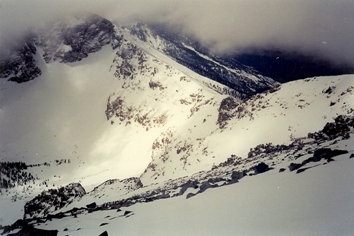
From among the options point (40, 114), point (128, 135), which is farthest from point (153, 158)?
point (40, 114)

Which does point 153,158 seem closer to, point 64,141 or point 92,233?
point 64,141

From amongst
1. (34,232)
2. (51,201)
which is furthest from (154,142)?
(34,232)

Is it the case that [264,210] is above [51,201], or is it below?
below

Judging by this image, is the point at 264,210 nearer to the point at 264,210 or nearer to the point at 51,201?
the point at 264,210

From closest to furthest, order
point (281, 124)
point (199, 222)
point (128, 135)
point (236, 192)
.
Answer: point (199, 222) < point (236, 192) < point (281, 124) < point (128, 135)

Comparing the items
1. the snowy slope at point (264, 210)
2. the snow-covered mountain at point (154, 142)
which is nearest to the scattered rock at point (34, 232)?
the snow-covered mountain at point (154, 142)

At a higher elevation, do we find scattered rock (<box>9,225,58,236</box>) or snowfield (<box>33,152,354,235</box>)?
scattered rock (<box>9,225,58,236</box>)

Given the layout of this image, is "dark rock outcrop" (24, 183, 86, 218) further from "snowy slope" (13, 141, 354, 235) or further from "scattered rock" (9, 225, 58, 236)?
"snowy slope" (13, 141, 354, 235)

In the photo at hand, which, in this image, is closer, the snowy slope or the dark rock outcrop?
the snowy slope

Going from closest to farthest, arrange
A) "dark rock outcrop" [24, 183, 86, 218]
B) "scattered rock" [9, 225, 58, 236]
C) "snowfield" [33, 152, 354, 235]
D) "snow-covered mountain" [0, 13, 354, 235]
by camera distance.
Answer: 1. "snowfield" [33, 152, 354, 235]
2. "scattered rock" [9, 225, 58, 236]
3. "snow-covered mountain" [0, 13, 354, 235]
4. "dark rock outcrop" [24, 183, 86, 218]

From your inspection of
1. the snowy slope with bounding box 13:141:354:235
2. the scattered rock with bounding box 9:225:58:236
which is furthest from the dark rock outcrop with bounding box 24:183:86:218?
the snowy slope with bounding box 13:141:354:235

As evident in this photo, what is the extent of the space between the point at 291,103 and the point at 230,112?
Answer: 22513 millimetres

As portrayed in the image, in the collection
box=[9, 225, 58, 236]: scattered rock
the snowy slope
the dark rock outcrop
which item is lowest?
the snowy slope

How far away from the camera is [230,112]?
13575 centimetres
